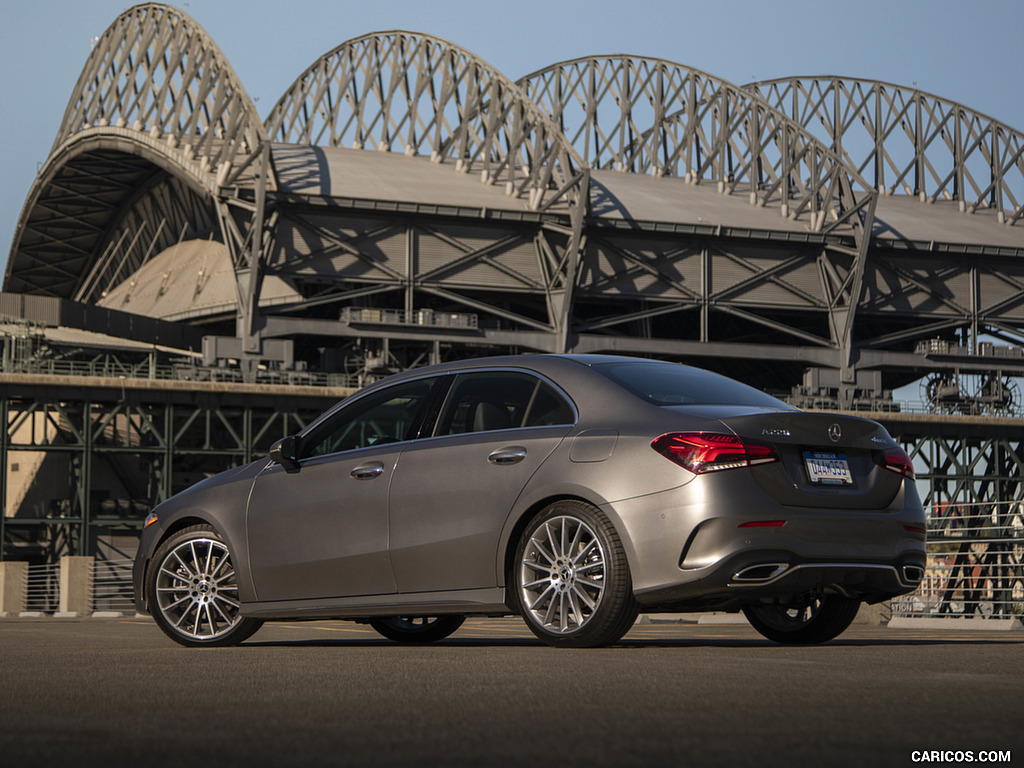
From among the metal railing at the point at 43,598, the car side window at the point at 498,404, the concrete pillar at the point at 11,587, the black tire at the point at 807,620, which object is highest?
the car side window at the point at 498,404

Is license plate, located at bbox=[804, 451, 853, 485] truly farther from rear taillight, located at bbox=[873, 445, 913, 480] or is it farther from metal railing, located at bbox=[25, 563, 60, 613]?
metal railing, located at bbox=[25, 563, 60, 613]

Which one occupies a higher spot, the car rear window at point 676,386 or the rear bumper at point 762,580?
the car rear window at point 676,386

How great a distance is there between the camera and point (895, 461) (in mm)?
7152

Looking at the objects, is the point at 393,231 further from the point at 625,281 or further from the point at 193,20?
the point at 193,20

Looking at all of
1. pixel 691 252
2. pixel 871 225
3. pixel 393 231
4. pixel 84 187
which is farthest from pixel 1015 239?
pixel 84 187

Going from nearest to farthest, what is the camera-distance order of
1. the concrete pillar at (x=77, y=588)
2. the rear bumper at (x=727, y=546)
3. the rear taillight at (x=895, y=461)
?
the rear bumper at (x=727, y=546), the rear taillight at (x=895, y=461), the concrete pillar at (x=77, y=588)

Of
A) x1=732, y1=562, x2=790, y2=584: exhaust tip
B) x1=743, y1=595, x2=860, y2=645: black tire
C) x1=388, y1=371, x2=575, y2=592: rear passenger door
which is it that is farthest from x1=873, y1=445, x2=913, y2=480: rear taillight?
x1=388, y1=371, x2=575, y2=592: rear passenger door

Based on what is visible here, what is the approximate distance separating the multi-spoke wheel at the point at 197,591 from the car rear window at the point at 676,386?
2.69 m

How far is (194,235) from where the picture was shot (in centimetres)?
7769

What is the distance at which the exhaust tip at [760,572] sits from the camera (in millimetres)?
6434

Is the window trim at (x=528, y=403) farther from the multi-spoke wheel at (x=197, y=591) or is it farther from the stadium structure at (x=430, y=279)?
the stadium structure at (x=430, y=279)

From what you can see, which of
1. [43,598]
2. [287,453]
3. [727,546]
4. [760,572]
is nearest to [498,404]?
[287,453]

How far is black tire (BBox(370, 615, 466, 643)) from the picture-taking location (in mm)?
8602

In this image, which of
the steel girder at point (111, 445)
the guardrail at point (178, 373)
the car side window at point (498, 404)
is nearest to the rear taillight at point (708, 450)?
the car side window at point (498, 404)
